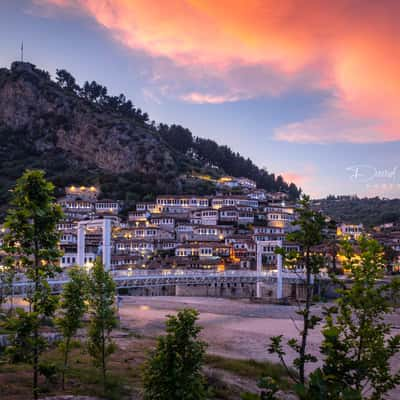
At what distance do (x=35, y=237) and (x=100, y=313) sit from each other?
565 cm

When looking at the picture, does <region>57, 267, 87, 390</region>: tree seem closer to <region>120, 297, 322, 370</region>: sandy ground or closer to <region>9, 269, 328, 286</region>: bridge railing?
<region>120, 297, 322, 370</region>: sandy ground

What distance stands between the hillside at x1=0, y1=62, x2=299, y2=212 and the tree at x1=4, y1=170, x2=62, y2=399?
9144cm

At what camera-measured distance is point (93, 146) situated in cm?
12862

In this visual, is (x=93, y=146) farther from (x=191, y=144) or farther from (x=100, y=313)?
(x=100, y=313)

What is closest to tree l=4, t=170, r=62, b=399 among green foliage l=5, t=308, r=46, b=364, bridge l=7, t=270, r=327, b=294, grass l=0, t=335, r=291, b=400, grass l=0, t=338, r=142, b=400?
green foliage l=5, t=308, r=46, b=364

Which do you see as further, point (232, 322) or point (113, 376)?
point (232, 322)

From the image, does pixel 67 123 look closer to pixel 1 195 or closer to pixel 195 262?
pixel 1 195

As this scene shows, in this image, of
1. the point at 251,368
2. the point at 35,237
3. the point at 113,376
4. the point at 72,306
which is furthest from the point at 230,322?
the point at 35,237

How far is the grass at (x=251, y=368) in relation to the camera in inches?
744

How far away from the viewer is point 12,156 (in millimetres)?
124562

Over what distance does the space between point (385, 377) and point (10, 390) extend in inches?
454

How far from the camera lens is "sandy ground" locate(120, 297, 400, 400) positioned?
2638 centimetres

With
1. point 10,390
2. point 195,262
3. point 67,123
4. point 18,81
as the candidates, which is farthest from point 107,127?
point 10,390

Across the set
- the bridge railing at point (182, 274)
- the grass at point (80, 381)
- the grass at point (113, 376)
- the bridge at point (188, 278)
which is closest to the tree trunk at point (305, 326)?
the grass at point (113, 376)
